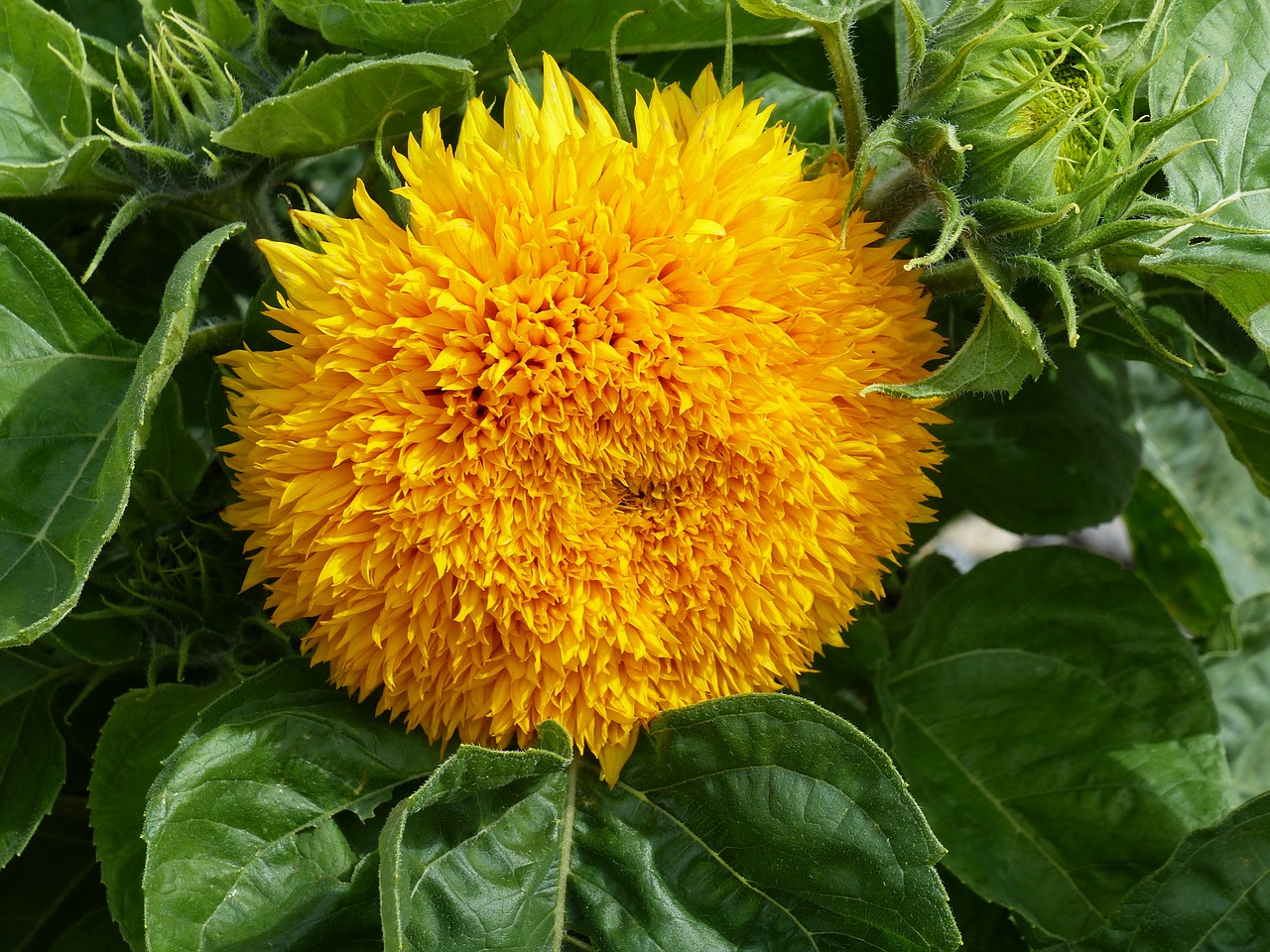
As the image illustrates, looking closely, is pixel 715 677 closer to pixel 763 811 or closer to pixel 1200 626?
pixel 763 811

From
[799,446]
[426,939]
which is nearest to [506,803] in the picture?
[426,939]

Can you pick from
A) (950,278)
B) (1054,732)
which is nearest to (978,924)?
(1054,732)

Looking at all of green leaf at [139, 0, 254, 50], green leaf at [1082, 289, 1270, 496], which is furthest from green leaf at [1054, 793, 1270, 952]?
green leaf at [139, 0, 254, 50]

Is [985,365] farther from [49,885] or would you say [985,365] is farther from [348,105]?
[49,885]

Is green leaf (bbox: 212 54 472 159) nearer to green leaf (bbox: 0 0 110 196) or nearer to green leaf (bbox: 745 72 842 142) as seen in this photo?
green leaf (bbox: 0 0 110 196)

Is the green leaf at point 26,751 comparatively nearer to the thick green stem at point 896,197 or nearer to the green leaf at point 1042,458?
the thick green stem at point 896,197

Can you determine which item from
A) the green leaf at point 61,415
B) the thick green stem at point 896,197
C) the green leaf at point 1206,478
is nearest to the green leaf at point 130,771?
the green leaf at point 61,415
